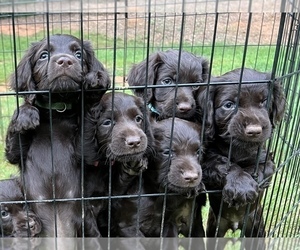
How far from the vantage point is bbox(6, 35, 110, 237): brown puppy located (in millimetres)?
2707

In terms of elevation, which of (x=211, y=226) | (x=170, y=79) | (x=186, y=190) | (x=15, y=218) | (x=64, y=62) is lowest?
(x=211, y=226)

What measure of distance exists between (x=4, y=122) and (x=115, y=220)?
3.14 meters

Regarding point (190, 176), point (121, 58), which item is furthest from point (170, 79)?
point (121, 58)

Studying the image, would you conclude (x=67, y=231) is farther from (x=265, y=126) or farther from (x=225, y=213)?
(x=265, y=126)

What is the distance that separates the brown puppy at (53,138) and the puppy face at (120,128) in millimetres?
95

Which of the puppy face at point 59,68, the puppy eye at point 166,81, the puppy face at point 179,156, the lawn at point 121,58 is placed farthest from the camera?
the lawn at point 121,58

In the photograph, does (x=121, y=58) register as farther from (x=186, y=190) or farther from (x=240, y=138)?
(x=186, y=190)

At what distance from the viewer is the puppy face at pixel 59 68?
256 cm

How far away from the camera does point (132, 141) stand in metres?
2.60

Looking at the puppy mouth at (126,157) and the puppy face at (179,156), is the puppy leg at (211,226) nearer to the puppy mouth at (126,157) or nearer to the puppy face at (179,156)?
the puppy face at (179,156)

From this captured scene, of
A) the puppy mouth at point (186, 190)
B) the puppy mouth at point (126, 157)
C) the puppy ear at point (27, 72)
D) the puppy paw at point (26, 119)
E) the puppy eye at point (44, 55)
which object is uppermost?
the puppy eye at point (44, 55)

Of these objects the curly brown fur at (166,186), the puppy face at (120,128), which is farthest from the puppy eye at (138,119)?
the curly brown fur at (166,186)

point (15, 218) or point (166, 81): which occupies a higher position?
point (166, 81)

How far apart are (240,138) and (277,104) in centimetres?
33
